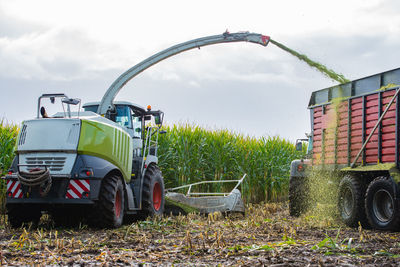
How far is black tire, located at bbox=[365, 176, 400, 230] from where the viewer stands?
9.73 m

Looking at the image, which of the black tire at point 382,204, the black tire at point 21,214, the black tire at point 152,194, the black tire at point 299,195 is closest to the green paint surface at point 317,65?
the black tire at point 299,195

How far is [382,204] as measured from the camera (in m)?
10.4

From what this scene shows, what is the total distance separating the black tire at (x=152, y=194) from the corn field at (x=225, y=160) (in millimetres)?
4166

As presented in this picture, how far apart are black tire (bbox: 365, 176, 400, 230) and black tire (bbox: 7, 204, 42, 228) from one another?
21.3 feet

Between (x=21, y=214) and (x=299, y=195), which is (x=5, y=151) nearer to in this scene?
(x=21, y=214)

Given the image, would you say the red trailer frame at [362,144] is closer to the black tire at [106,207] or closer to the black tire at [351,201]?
the black tire at [351,201]

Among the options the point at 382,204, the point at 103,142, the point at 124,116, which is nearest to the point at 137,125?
the point at 124,116

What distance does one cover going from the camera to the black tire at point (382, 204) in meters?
9.73

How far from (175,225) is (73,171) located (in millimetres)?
2375

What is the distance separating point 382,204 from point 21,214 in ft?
23.2

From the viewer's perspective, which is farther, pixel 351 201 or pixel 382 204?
pixel 351 201

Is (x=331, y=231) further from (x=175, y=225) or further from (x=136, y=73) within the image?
(x=136, y=73)

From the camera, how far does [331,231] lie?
9922 millimetres

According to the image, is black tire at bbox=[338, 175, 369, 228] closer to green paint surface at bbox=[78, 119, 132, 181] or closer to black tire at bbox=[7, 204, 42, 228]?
green paint surface at bbox=[78, 119, 132, 181]
